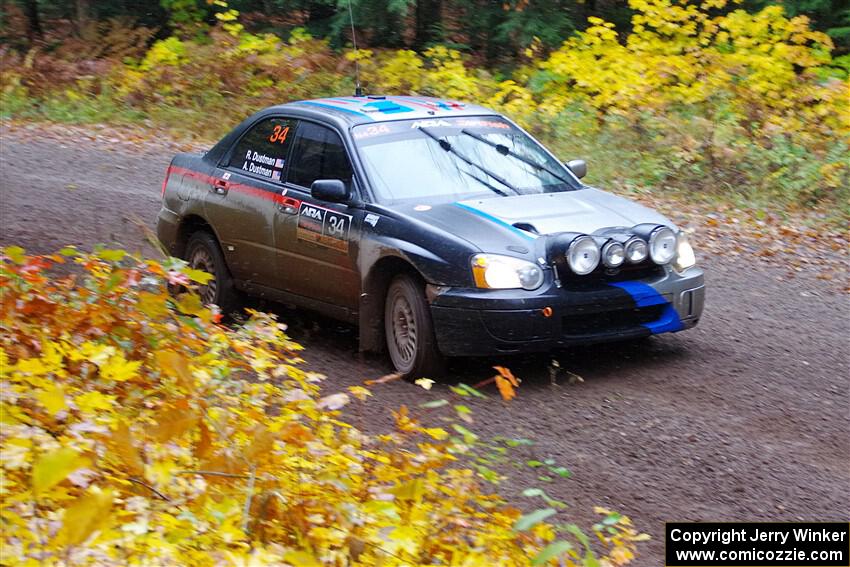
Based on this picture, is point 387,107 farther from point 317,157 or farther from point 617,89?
point 617,89

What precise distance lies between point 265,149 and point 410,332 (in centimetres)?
226

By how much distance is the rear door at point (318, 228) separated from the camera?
25.3 ft

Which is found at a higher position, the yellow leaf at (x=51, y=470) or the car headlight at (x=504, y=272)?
the yellow leaf at (x=51, y=470)

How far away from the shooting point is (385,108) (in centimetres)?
844

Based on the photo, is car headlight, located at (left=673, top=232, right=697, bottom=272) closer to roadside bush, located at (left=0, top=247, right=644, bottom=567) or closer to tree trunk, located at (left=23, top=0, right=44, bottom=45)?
roadside bush, located at (left=0, top=247, right=644, bottom=567)

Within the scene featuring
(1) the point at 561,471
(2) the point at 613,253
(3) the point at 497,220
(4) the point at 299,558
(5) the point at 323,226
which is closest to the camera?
(4) the point at 299,558

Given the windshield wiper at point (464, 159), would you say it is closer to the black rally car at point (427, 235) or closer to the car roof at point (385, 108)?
the black rally car at point (427, 235)

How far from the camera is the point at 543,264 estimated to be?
6.93 m

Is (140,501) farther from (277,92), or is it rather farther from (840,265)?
(277,92)

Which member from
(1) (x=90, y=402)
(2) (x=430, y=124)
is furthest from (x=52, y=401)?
(2) (x=430, y=124)

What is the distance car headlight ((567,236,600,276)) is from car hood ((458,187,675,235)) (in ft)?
0.75

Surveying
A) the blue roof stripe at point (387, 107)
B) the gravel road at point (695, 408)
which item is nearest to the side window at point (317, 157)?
the blue roof stripe at point (387, 107)

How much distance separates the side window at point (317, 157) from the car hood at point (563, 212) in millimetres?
1050

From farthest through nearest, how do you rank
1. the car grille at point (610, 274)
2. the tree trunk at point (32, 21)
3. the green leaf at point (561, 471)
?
the tree trunk at point (32, 21), the car grille at point (610, 274), the green leaf at point (561, 471)
